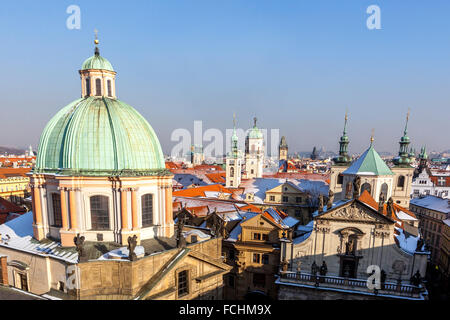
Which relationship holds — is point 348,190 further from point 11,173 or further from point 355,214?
point 11,173

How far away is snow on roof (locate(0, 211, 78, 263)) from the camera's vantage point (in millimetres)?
19234

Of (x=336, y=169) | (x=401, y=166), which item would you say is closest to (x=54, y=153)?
(x=336, y=169)

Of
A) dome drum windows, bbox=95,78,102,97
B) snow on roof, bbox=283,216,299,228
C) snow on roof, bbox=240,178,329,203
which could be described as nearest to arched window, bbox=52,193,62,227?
dome drum windows, bbox=95,78,102,97

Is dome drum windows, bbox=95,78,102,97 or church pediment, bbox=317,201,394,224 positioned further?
church pediment, bbox=317,201,394,224

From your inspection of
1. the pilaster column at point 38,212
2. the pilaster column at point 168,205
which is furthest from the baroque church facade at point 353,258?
the pilaster column at point 38,212

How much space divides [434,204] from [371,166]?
2780 cm

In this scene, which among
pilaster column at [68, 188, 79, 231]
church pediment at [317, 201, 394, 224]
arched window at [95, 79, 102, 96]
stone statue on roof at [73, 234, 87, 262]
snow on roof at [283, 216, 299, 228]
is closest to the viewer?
stone statue on roof at [73, 234, 87, 262]

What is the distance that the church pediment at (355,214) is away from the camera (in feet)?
76.6

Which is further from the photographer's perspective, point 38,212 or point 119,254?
→ point 38,212

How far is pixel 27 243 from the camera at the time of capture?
21375 mm

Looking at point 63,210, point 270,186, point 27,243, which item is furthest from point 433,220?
point 27,243

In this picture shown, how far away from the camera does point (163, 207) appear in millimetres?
23141

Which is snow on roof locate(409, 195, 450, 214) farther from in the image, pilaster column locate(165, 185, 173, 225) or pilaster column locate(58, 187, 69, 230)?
pilaster column locate(58, 187, 69, 230)

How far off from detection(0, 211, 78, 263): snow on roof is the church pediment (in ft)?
71.2
